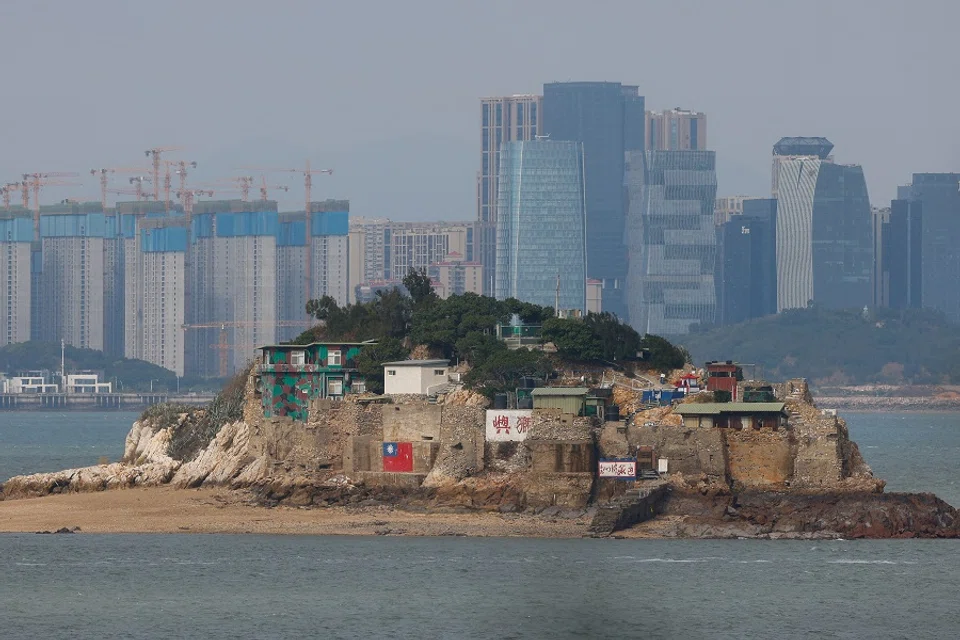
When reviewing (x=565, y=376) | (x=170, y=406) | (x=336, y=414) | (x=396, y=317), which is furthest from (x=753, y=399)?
(x=170, y=406)

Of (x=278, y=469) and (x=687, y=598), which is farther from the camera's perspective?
(x=278, y=469)

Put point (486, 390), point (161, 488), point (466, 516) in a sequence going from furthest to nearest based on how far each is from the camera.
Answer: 1. point (161, 488)
2. point (486, 390)
3. point (466, 516)

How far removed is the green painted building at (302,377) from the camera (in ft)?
249

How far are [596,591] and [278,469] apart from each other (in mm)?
20710

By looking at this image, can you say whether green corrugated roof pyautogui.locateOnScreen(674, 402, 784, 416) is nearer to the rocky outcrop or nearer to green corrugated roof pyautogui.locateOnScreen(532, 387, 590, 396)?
green corrugated roof pyautogui.locateOnScreen(532, 387, 590, 396)

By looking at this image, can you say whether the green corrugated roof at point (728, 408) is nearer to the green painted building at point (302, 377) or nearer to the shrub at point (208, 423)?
the green painted building at point (302, 377)

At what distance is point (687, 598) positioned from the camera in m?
54.3

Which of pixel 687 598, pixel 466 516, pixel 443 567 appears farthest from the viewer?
pixel 466 516

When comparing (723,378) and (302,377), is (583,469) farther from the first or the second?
(302,377)

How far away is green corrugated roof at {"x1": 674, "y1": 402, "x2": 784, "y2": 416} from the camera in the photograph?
6738cm

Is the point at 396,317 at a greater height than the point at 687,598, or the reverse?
the point at 396,317

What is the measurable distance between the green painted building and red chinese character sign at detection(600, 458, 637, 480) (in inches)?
477

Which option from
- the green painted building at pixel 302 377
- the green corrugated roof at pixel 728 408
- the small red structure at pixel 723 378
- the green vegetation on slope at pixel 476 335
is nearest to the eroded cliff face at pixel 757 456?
the green corrugated roof at pixel 728 408

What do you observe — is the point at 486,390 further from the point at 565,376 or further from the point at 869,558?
the point at 869,558
